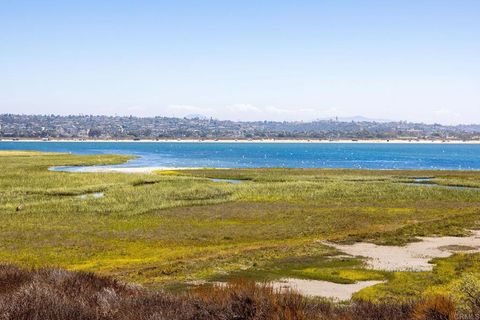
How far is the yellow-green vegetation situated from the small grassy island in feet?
0.29

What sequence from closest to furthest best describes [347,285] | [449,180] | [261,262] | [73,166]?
[347,285] → [261,262] → [449,180] → [73,166]

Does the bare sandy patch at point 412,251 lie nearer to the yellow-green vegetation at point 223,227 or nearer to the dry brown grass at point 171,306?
the yellow-green vegetation at point 223,227

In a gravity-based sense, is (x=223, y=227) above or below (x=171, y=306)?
below

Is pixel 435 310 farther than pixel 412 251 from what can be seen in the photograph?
No

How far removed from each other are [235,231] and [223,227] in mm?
1930

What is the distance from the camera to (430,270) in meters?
25.2

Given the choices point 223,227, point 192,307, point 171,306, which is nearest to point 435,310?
point 192,307

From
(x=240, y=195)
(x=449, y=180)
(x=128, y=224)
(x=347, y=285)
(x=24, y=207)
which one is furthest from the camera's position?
(x=449, y=180)

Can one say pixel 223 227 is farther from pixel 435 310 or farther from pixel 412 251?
pixel 435 310

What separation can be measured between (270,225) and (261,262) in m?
14.6

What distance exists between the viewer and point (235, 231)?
3834 centimetres

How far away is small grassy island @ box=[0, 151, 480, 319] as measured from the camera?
23578 mm

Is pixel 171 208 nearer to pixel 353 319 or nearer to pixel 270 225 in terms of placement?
pixel 270 225

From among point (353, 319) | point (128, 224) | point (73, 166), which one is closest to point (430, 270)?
point (353, 319)
